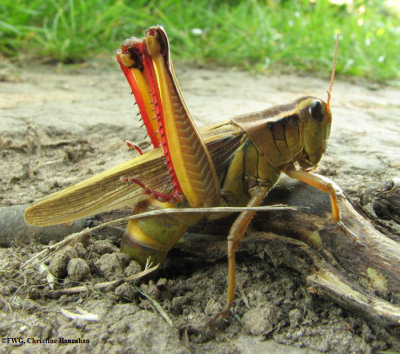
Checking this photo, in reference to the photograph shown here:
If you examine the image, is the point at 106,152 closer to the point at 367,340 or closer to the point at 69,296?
the point at 69,296

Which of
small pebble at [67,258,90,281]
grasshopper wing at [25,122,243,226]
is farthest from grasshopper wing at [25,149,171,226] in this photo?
small pebble at [67,258,90,281]

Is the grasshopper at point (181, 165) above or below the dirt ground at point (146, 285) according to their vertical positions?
Answer: above

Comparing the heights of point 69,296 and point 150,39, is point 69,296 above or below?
below

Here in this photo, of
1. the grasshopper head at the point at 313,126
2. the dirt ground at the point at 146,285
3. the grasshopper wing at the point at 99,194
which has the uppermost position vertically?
the grasshopper head at the point at 313,126

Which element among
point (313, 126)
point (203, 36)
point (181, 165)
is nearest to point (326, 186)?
point (313, 126)

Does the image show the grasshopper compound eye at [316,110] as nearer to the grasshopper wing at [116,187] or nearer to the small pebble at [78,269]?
the grasshopper wing at [116,187]

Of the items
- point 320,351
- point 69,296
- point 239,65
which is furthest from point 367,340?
point 239,65

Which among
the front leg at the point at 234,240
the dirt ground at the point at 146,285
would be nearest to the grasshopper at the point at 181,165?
the front leg at the point at 234,240
